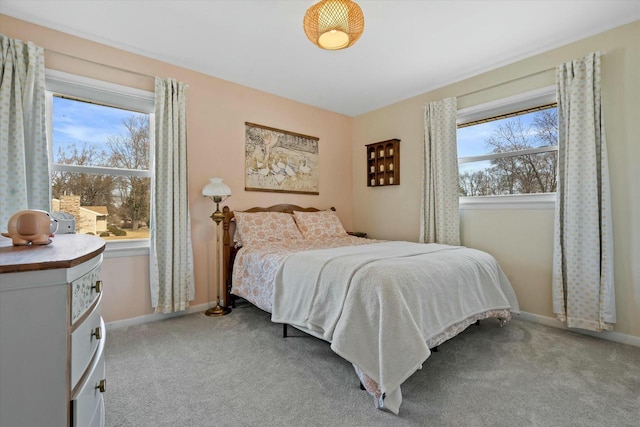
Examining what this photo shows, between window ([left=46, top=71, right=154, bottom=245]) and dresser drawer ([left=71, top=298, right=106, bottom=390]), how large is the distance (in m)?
1.98

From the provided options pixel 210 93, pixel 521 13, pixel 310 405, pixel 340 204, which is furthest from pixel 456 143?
pixel 310 405

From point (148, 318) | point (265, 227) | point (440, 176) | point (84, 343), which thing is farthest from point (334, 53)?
point (148, 318)

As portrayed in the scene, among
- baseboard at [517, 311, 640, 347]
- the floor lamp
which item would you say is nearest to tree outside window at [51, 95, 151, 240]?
the floor lamp

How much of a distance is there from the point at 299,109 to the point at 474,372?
3.51 m

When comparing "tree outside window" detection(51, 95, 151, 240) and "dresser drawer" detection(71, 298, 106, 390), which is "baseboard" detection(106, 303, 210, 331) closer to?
"tree outside window" detection(51, 95, 151, 240)

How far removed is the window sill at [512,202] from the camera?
279 cm

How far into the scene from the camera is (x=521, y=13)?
2281mm

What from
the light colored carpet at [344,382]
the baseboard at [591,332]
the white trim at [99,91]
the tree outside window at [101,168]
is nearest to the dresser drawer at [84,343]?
the light colored carpet at [344,382]

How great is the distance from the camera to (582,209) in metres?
2.46

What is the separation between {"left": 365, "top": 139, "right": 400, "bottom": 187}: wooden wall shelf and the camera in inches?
158

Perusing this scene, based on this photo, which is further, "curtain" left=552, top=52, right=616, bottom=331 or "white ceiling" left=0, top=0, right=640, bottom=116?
"curtain" left=552, top=52, right=616, bottom=331

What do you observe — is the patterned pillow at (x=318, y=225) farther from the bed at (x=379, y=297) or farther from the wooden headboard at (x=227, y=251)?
the wooden headboard at (x=227, y=251)

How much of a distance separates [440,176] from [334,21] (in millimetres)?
2147

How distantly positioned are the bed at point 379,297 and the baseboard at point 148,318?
47cm
